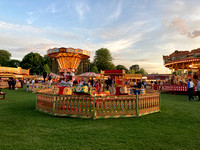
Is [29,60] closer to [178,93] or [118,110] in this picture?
[178,93]

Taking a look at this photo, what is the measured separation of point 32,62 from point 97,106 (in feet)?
176

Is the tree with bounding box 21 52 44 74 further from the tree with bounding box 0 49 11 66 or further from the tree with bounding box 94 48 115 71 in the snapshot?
the tree with bounding box 94 48 115 71

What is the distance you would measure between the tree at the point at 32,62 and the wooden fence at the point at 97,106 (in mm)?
51842

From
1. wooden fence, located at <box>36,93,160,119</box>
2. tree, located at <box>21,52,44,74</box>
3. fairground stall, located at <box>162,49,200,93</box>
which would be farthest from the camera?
tree, located at <box>21,52,44,74</box>

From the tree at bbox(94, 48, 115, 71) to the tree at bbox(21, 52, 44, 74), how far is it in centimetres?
2235

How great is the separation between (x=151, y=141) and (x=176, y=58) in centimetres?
2357

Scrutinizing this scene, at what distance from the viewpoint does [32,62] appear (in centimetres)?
5344

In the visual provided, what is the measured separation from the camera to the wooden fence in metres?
6.11

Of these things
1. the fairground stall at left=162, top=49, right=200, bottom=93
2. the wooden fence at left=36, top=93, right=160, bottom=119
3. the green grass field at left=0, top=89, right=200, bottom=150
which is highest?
the fairground stall at left=162, top=49, right=200, bottom=93

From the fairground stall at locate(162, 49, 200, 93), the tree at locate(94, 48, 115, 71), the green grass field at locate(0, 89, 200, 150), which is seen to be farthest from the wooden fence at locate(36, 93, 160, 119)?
the tree at locate(94, 48, 115, 71)

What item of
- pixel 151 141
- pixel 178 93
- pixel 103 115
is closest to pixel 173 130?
pixel 151 141

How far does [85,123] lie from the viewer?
17.9ft


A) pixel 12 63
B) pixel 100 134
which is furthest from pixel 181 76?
pixel 12 63

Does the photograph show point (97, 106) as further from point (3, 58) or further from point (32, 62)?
point (3, 58)
